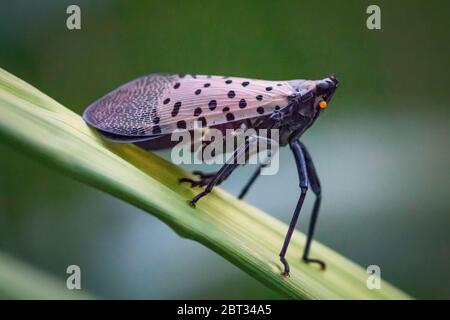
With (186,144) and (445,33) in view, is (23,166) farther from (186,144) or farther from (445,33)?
(445,33)

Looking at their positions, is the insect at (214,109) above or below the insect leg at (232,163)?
above

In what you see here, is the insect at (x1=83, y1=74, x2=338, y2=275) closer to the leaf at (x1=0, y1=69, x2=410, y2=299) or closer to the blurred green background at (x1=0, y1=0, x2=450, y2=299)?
the leaf at (x1=0, y1=69, x2=410, y2=299)

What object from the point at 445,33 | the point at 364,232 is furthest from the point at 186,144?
the point at 445,33

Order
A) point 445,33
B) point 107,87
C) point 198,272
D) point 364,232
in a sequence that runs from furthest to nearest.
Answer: point 445,33 → point 107,87 → point 364,232 → point 198,272

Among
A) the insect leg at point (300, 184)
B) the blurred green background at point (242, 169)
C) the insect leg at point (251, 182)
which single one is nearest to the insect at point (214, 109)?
the insect leg at point (300, 184)

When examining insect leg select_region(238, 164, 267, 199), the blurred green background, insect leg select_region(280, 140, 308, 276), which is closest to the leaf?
insect leg select_region(280, 140, 308, 276)

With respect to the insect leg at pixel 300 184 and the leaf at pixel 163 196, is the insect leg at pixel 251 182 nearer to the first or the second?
the insect leg at pixel 300 184
